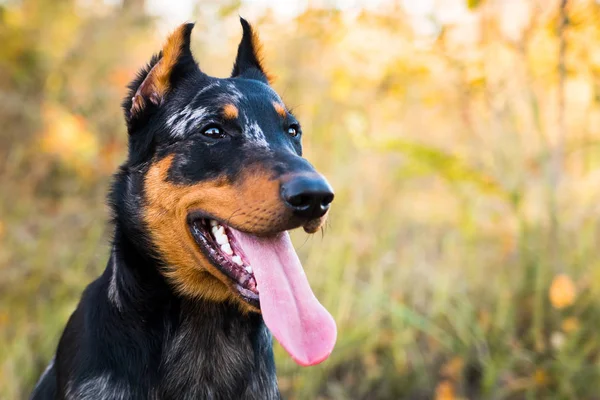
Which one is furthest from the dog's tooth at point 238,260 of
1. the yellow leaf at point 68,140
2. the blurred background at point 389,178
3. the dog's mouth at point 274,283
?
the yellow leaf at point 68,140

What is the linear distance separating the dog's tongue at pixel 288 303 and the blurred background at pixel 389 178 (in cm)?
225

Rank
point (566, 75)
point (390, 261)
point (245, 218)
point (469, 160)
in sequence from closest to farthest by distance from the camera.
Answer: point (245, 218), point (566, 75), point (390, 261), point (469, 160)

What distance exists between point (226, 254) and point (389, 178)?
4.19 m

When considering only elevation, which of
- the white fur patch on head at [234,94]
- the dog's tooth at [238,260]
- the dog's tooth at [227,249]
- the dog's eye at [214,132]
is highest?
the white fur patch on head at [234,94]

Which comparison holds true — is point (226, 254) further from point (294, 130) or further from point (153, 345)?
point (294, 130)

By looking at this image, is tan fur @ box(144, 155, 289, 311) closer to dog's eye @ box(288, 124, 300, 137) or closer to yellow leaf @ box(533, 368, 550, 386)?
dog's eye @ box(288, 124, 300, 137)

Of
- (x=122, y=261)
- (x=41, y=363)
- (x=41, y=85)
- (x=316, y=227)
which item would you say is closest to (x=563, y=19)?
(x=316, y=227)

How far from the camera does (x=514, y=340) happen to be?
505 cm

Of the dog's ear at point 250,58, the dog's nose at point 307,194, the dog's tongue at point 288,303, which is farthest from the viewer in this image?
the dog's ear at point 250,58

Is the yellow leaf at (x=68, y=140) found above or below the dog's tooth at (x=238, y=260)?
above

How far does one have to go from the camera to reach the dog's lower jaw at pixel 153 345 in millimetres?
2742

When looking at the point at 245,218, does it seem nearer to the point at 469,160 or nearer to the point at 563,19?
the point at 563,19

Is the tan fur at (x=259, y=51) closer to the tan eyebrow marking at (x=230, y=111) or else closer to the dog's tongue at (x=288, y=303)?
the tan eyebrow marking at (x=230, y=111)

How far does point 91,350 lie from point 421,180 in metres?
7.18
